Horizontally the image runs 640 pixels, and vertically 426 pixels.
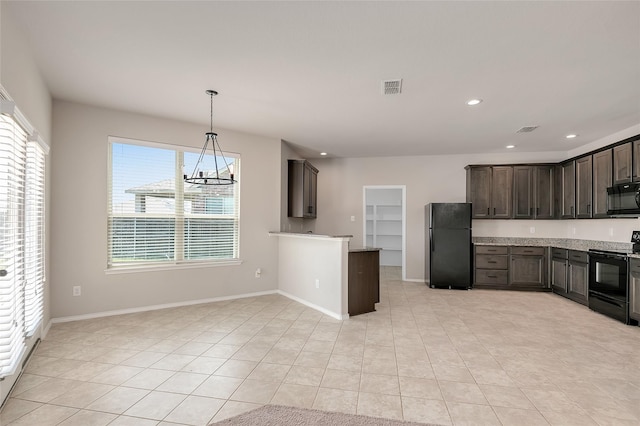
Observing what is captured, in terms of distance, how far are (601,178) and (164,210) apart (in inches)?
254

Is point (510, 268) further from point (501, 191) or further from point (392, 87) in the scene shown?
point (392, 87)

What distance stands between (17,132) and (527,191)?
281 inches

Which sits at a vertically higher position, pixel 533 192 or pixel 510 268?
pixel 533 192

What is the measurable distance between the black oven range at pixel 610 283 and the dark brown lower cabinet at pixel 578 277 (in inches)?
6.3

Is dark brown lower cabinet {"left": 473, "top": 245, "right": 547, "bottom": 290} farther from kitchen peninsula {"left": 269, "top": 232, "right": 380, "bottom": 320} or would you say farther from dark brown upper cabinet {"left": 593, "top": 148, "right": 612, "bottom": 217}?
kitchen peninsula {"left": 269, "top": 232, "right": 380, "bottom": 320}

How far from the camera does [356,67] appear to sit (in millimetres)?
2807

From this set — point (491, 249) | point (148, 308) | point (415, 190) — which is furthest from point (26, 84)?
point (491, 249)

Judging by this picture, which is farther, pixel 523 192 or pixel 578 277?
pixel 523 192

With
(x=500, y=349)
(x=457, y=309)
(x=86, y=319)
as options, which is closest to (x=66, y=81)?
(x=86, y=319)

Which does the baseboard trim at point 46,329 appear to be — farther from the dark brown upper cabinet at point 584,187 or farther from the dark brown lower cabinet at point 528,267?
the dark brown upper cabinet at point 584,187

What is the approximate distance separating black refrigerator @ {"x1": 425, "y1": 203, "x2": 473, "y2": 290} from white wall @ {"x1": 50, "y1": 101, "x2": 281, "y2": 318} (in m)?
3.69

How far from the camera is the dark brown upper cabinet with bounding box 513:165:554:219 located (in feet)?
19.1

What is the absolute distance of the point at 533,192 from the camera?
5867 millimetres

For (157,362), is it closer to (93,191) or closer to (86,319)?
(86,319)
